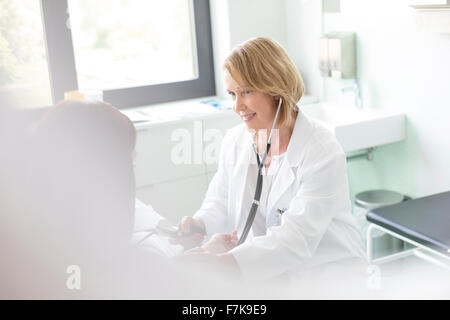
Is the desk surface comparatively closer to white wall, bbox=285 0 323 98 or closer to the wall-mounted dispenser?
the wall-mounted dispenser

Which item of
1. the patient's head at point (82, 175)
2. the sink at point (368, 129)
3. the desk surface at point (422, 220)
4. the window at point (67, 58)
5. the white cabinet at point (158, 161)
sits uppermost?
the window at point (67, 58)

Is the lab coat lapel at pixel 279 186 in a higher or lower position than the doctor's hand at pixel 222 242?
higher

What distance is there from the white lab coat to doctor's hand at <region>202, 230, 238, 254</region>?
0.02 metres

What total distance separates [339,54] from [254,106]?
116 cm

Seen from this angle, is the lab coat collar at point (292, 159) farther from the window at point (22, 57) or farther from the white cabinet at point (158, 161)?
the window at point (22, 57)

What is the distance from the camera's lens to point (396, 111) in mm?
2051

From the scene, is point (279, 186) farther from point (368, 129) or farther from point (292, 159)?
point (368, 129)

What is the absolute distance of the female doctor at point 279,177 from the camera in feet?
3.44

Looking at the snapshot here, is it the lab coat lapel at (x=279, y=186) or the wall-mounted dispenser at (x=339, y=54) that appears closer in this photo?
the lab coat lapel at (x=279, y=186)

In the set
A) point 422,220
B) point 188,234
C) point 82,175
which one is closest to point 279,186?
point 188,234

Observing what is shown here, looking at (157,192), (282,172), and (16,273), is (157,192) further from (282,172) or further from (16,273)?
(282,172)

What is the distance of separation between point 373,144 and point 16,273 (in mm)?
1746

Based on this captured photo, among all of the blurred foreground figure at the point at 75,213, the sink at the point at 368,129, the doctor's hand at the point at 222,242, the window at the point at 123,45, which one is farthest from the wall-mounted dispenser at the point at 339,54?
the blurred foreground figure at the point at 75,213
